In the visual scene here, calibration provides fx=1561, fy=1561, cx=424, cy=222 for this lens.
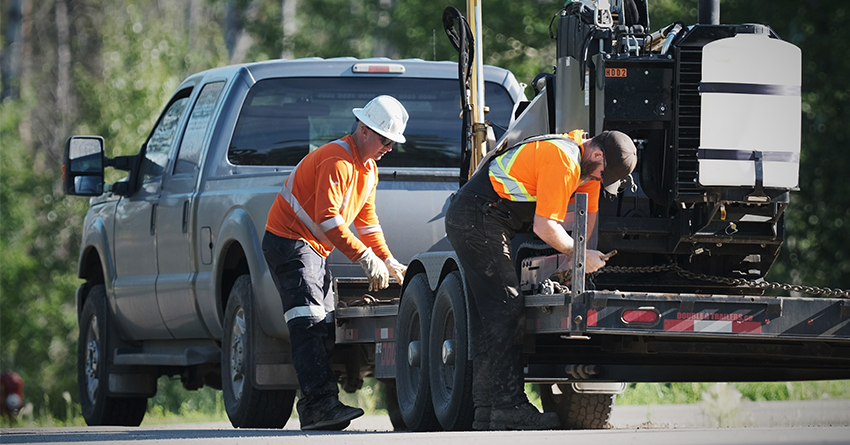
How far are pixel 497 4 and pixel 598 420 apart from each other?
48.1ft

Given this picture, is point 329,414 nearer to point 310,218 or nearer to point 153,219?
point 310,218

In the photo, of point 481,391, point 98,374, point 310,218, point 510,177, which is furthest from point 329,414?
point 98,374

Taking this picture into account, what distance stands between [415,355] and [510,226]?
0.97 metres

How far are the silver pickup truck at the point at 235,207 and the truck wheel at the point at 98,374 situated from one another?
2 cm

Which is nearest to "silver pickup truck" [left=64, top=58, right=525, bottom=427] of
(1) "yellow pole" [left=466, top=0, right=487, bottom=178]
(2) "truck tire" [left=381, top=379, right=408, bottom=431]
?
(1) "yellow pole" [left=466, top=0, right=487, bottom=178]

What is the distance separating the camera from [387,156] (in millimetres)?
9625

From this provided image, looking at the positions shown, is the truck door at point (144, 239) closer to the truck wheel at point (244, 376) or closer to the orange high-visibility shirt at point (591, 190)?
the truck wheel at point (244, 376)

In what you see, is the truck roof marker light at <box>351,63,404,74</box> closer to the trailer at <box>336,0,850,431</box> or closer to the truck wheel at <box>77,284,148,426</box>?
the trailer at <box>336,0,850,431</box>

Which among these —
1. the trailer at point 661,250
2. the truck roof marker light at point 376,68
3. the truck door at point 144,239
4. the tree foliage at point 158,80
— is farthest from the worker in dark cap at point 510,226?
the tree foliage at point 158,80

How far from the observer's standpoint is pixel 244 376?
9.15m

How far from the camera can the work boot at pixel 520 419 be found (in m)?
7.39

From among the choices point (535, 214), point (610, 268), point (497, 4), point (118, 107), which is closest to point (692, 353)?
point (610, 268)

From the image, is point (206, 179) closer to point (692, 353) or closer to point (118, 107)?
point (692, 353)

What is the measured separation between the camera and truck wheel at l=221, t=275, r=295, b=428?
909 cm
